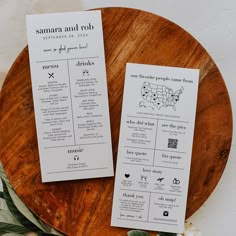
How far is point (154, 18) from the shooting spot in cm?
88

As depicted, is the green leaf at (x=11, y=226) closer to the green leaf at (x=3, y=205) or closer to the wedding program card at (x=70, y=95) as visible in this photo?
the green leaf at (x=3, y=205)

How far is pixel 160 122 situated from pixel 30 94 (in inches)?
10.8

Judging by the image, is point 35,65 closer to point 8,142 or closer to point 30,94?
point 30,94

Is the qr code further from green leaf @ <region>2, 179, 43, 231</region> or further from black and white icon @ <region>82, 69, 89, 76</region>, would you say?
green leaf @ <region>2, 179, 43, 231</region>

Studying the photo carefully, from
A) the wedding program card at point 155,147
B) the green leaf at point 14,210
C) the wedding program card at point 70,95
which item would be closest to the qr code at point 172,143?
the wedding program card at point 155,147

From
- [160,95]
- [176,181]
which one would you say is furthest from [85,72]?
[176,181]

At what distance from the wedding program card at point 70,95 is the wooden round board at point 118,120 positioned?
0.7 inches

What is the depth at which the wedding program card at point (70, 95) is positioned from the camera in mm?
871

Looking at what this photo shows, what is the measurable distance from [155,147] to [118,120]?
10 centimetres

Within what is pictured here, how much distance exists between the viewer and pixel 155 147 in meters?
0.89

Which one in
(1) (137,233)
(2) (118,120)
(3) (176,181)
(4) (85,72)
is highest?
(4) (85,72)

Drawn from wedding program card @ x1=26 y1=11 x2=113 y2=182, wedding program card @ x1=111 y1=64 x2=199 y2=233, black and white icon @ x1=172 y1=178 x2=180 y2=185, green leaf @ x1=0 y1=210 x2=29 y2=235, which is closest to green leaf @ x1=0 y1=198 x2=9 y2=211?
green leaf @ x1=0 y1=210 x2=29 y2=235

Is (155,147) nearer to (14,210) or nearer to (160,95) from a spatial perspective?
(160,95)

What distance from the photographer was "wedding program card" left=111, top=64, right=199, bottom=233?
0.88 metres
